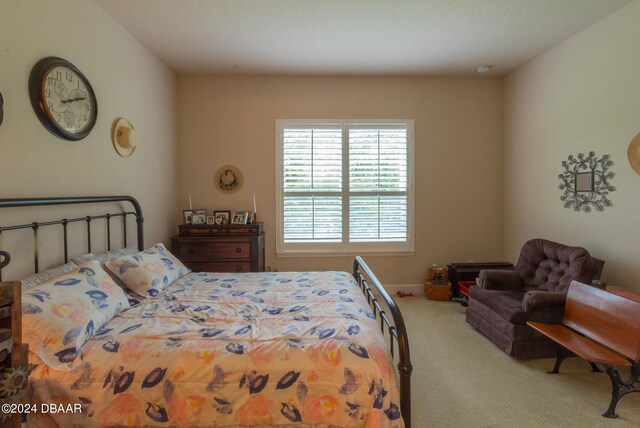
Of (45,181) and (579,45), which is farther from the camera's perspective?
(579,45)

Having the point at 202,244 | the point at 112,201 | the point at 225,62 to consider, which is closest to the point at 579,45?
the point at 225,62

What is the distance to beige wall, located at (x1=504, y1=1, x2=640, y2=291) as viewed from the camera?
8.89ft

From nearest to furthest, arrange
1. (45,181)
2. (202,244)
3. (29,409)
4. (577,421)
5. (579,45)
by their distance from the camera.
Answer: (29,409), (577,421), (45,181), (579,45), (202,244)

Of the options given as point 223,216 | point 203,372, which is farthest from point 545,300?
point 223,216

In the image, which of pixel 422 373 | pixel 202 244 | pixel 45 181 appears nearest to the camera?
pixel 45 181

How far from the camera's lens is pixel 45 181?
213 centimetres

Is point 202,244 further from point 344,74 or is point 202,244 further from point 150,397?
point 344,74

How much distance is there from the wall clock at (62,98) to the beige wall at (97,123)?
0.05m

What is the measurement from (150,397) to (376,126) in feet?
12.3

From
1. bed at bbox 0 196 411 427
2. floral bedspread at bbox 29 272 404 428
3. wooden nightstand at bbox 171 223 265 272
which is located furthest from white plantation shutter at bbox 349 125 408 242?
floral bedspread at bbox 29 272 404 428

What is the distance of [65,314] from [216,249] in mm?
2079

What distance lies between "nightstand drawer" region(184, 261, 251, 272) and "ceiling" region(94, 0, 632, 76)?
7.49 ft

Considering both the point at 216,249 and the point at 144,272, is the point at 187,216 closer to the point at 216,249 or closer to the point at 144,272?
the point at 216,249

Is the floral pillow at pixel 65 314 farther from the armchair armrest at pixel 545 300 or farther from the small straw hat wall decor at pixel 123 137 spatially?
the armchair armrest at pixel 545 300
